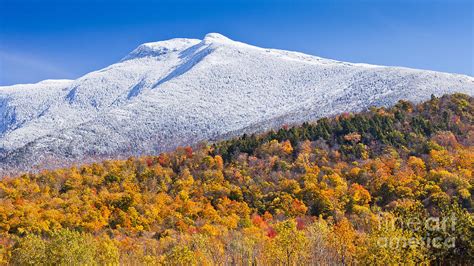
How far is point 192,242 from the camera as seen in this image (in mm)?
→ 54344

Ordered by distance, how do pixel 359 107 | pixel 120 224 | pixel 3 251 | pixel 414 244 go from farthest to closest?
pixel 359 107 → pixel 120 224 → pixel 3 251 → pixel 414 244

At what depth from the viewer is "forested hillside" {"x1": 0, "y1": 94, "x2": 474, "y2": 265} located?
40.5 metres

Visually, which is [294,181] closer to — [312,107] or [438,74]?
[312,107]

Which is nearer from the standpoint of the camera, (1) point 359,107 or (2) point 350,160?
(2) point 350,160

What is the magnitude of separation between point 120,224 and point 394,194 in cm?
4009

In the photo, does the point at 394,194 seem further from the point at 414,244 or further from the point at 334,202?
the point at 414,244

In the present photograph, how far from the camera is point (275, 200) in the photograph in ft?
251

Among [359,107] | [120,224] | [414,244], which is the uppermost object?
[359,107]

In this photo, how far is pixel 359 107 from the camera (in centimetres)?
17250

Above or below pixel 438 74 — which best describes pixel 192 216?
below

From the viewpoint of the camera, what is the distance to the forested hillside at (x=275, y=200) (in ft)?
133

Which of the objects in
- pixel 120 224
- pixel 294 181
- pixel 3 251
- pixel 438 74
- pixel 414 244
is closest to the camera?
pixel 414 244

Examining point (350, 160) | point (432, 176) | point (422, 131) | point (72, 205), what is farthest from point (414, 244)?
point (422, 131)

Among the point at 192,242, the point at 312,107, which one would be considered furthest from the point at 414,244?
the point at 312,107
